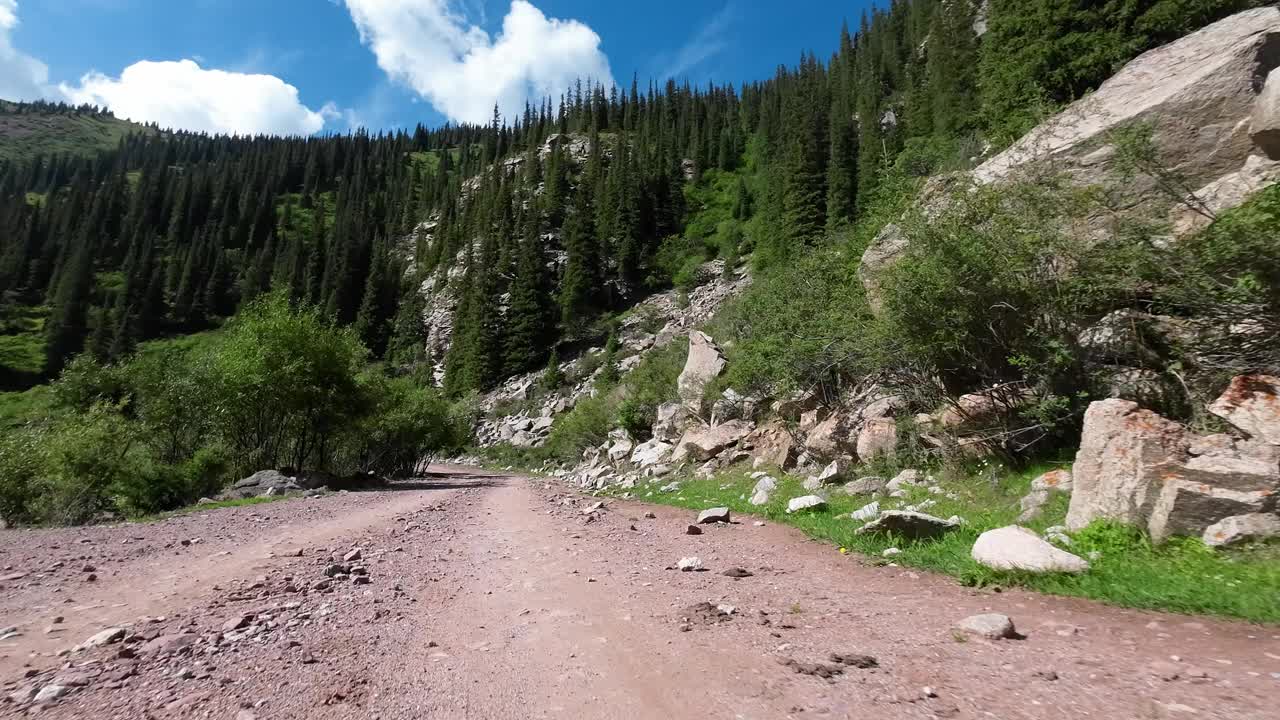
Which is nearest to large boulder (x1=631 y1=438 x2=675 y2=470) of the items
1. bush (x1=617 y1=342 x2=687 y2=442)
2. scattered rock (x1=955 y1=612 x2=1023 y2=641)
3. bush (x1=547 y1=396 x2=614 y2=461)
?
bush (x1=617 y1=342 x2=687 y2=442)

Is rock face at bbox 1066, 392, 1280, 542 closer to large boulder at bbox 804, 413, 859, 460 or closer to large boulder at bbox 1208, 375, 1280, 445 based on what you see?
large boulder at bbox 1208, 375, 1280, 445

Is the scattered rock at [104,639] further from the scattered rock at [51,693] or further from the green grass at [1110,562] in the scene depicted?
the green grass at [1110,562]

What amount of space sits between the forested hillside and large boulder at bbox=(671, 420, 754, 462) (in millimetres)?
2434

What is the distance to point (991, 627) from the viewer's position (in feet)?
15.0

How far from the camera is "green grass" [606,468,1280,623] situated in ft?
15.7

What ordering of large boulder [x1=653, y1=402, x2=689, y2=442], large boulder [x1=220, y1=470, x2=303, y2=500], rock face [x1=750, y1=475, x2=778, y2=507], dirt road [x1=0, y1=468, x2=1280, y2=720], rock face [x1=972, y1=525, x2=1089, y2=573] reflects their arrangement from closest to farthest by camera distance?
dirt road [x1=0, y1=468, x2=1280, y2=720], rock face [x1=972, y1=525, x2=1089, y2=573], rock face [x1=750, y1=475, x2=778, y2=507], large boulder [x1=220, y1=470, x2=303, y2=500], large boulder [x1=653, y1=402, x2=689, y2=442]

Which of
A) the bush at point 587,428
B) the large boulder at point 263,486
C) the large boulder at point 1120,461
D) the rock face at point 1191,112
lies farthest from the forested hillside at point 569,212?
the bush at point 587,428

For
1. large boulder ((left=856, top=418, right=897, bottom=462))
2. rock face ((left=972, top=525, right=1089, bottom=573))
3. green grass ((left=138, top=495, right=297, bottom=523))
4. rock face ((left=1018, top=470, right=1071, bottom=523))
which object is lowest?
green grass ((left=138, top=495, right=297, bottom=523))

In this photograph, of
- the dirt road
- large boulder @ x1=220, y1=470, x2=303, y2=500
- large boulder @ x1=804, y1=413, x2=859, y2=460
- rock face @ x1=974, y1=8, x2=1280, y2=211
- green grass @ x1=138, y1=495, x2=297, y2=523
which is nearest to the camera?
the dirt road

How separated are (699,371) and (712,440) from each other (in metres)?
6.85

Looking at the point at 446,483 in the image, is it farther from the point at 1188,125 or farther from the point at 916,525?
the point at 1188,125

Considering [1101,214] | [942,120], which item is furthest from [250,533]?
[942,120]

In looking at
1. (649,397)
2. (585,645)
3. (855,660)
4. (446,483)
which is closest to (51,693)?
(585,645)

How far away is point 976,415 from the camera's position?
449 inches
